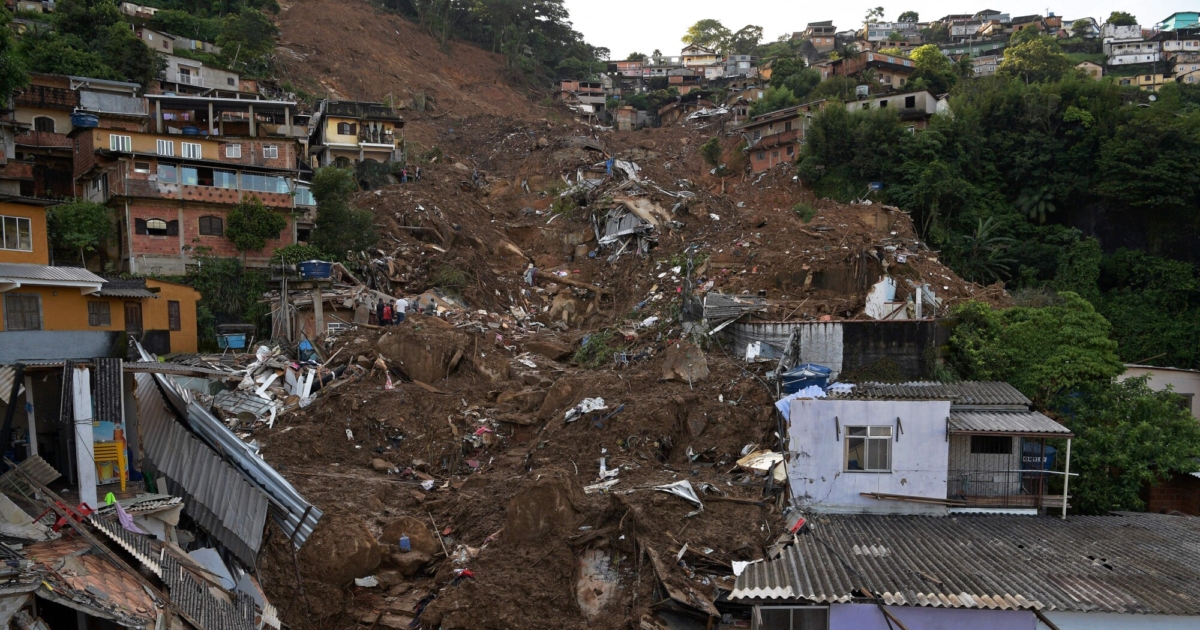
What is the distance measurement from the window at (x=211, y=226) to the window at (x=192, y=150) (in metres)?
2.67

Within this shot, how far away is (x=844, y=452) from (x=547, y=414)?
6.71 m

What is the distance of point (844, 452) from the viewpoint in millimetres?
12930

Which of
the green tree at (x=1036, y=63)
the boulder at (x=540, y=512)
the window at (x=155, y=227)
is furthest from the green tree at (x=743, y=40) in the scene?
the boulder at (x=540, y=512)

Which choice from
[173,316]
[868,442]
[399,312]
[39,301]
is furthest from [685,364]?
[173,316]

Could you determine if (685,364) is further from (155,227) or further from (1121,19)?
(1121,19)

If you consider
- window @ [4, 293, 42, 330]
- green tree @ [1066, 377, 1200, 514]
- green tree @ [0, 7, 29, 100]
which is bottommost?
green tree @ [1066, 377, 1200, 514]

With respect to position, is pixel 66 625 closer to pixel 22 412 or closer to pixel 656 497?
pixel 22 412

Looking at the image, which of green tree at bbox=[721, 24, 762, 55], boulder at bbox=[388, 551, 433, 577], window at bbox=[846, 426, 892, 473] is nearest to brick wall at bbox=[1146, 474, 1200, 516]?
window at bbox=[846, 426, 892, 473]

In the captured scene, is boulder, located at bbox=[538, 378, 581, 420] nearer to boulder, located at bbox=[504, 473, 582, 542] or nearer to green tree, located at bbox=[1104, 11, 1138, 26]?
boulder, located at bbox=[504, 473, 582, 542]

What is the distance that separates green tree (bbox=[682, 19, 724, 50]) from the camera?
77125 millimetres

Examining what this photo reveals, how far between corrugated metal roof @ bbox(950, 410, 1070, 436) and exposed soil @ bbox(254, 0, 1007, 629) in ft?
10.7

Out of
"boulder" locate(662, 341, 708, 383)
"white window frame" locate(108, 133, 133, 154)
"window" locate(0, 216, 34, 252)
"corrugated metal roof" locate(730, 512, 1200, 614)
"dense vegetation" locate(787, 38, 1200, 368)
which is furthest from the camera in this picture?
"dense vegetation" locate(787, 38, 1200, 368)

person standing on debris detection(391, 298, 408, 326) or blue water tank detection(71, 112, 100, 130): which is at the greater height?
blue water tank detection(71, 112, 100, 130)

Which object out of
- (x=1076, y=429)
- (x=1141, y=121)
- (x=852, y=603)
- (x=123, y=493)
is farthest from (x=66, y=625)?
(x=1141, y=121)
